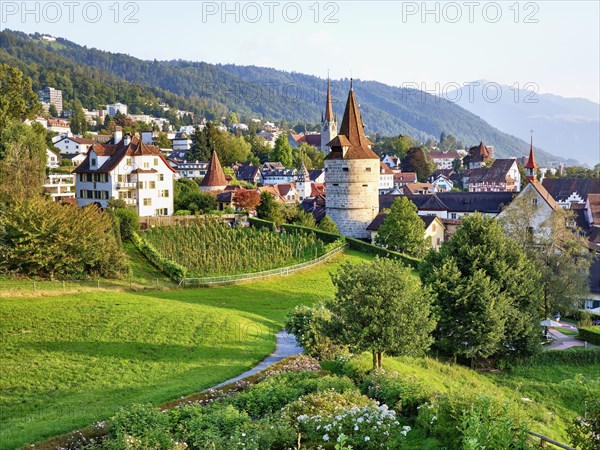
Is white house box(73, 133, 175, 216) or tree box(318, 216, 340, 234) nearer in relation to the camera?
white house box(73, 133, 175, 216)

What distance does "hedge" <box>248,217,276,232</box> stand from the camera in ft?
163

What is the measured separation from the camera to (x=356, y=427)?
1255 cm

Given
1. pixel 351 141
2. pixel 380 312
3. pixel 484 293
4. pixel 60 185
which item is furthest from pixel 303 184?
pixel 380 312

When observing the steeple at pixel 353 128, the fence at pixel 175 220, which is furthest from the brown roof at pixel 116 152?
the steeple at pixel 353 128

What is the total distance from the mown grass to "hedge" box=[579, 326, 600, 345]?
10.2 ft

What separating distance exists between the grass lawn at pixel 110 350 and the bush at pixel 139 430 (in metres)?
1.82

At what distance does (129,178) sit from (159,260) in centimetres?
1317

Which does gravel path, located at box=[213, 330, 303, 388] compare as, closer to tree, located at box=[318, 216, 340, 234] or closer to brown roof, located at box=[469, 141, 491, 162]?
tree, located at box=[318, 216, 340, 234]

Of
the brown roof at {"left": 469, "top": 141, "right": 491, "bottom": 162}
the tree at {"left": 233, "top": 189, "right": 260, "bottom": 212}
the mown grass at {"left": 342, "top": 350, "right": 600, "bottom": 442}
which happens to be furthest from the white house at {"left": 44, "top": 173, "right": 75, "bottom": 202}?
the brown roof at {"left": 469, "top": 141, "right": 491, "bottom": 162}

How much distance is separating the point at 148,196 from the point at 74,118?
350 feet

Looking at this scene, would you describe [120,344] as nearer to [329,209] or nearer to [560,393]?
[560,393]

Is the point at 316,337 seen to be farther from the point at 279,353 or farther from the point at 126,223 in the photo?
the point at 126,223

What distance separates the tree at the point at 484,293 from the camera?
81.2 ft

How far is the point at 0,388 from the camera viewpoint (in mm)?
17094
